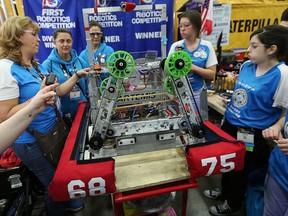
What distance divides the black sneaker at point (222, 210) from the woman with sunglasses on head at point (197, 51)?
923 millimetres

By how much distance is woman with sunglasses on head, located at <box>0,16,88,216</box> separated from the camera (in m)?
1.10

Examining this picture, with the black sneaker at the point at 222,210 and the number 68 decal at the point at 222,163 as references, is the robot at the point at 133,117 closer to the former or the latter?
the number 68 decal at the point at 222,163

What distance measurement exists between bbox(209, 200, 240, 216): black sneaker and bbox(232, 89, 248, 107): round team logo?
90cm

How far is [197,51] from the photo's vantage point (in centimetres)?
174

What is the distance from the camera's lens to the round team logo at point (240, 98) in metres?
1.35

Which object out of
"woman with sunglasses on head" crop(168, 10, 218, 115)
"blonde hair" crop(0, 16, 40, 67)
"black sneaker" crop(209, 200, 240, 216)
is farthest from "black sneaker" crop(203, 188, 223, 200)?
"blonde hair" crop(0, 16, 40, 67)

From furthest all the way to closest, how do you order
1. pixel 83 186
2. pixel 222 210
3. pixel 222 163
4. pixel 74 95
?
pixel 74 95 → pixel 222 210 → pixel 222 163 → pixel 83 186

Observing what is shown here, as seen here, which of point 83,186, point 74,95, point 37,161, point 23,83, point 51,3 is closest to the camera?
point 83,186

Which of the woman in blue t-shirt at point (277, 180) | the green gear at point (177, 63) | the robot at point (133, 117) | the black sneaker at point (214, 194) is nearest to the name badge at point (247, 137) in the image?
the woman in blue t-shirt at point (277, 180)

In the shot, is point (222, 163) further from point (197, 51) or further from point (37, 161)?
point (37, 161)

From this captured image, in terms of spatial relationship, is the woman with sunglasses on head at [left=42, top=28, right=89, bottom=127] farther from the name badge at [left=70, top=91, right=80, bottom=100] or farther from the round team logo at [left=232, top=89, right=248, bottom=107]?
the round team logo at [left=232, top=89, right=248, bottom=107]

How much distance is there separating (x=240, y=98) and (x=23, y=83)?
136 cm

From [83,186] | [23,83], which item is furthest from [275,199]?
[23,83]

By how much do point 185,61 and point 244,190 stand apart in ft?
3.85
